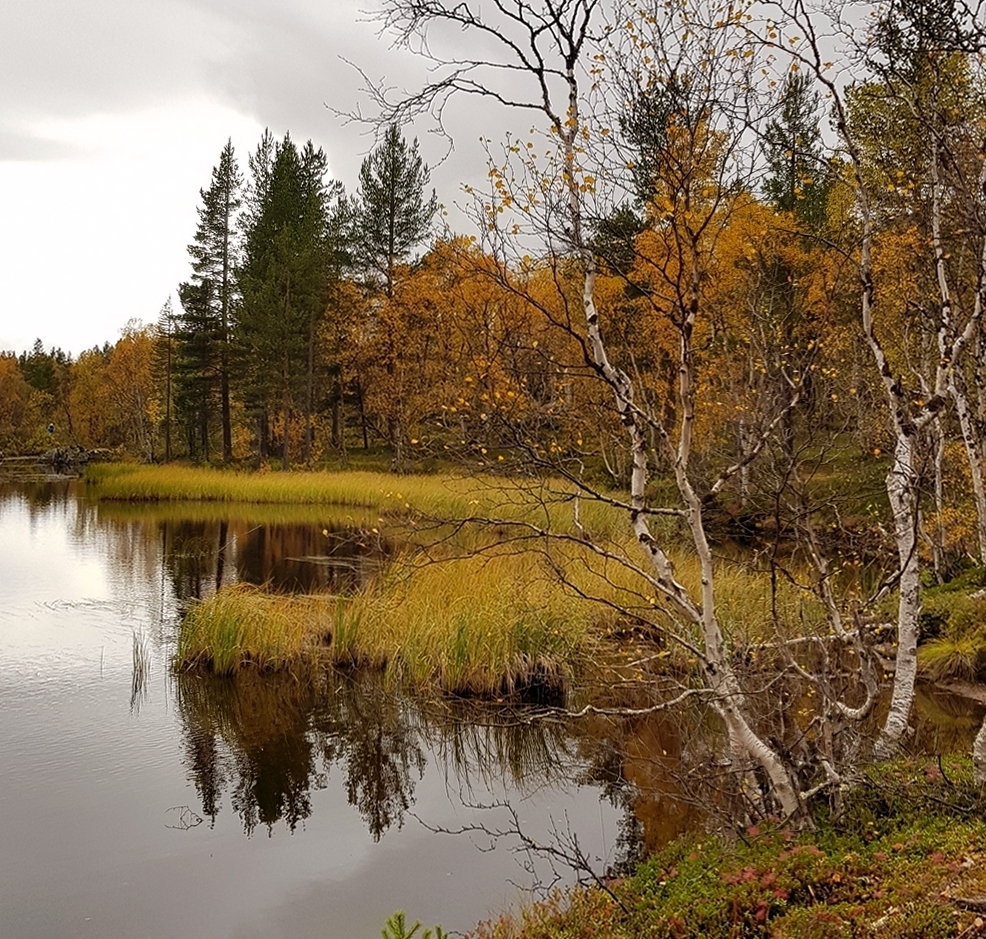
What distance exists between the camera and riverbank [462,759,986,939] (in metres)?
3.22

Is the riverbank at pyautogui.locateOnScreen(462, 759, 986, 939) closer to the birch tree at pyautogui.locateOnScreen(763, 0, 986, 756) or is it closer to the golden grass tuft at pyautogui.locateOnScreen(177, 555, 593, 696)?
the birch tree at pyautogui.locateOnScreen(763, 0, 986, 756)

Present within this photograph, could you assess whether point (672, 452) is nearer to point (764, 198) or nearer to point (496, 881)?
point (496, 881)

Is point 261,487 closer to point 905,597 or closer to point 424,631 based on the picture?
point 424,631

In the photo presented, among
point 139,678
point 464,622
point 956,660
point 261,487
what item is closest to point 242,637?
point 139,678

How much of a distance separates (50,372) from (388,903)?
78.4m

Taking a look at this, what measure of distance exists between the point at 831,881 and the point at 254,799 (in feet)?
14.9

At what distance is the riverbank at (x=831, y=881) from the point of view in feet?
10.6

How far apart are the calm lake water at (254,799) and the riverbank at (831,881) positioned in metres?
1.11

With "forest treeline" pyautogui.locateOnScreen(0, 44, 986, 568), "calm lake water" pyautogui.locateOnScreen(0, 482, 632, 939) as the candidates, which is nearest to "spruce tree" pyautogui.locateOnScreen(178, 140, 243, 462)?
"forest treeline" pyautogui.locateOnScreen(0, 44, 986, 568)

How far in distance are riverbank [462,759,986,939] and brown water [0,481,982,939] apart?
0.68 metres

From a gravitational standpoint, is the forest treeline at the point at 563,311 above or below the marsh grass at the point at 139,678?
above

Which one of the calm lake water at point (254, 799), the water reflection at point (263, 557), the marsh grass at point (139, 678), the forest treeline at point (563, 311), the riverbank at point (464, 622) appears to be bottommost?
the calm lake water at point (254, 799)

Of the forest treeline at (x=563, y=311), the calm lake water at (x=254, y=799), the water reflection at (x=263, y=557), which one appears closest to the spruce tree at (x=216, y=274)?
the forest treeline at (x=563, y=311)

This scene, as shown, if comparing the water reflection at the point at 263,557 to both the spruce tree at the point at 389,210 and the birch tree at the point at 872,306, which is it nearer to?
the birch tree at the point at 872,306
